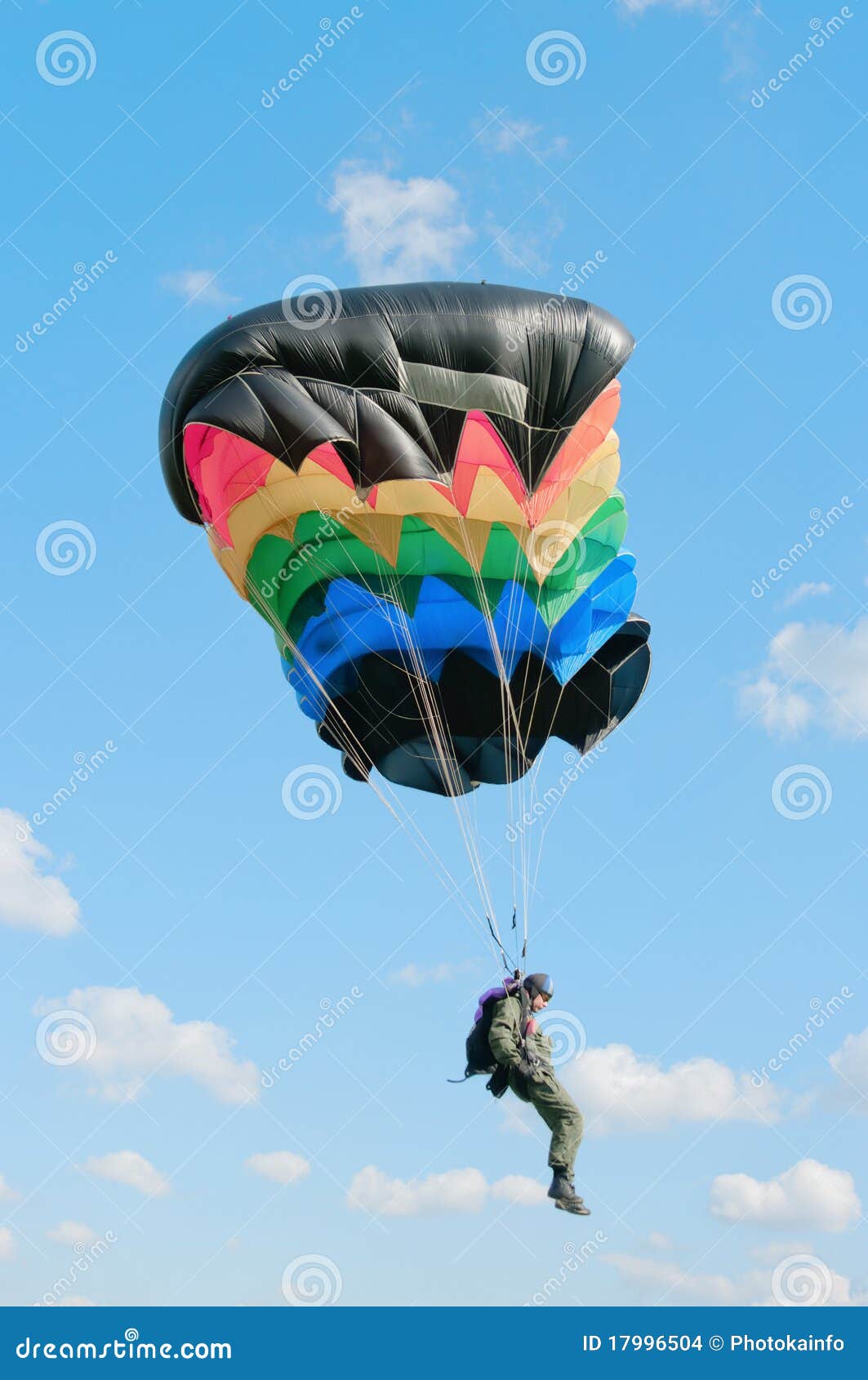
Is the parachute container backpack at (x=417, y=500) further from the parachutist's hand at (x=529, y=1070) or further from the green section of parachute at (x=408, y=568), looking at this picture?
the parachutist's hand at (x=529, y=1070)

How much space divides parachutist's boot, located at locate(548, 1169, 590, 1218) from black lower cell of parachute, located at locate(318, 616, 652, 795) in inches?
136

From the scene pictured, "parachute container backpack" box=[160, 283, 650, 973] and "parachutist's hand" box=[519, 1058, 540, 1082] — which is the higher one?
"parachute container backpack" box=[160, 283, 650, 973]

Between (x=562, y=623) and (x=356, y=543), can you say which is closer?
(x=356, y=543)

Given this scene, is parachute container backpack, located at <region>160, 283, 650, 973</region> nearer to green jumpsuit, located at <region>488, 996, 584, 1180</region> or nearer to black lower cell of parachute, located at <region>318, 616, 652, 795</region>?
black lower cell of parachute, located at <region>318, 616, 652, 795</region>


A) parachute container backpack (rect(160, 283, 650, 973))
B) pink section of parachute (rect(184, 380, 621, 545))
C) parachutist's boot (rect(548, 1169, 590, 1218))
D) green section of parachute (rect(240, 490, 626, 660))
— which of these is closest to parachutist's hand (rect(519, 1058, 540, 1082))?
parachutist's boot (rect(548, 1169, 590, 1218))

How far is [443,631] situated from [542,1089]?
397cm

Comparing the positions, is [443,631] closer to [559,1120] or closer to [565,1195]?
[559,1120]

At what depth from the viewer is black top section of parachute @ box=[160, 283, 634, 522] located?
12.5 m

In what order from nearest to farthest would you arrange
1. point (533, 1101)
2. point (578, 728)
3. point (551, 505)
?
point (533, 1101)
point (551, 505)
point (578, 728)

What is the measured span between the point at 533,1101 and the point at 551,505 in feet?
15.7

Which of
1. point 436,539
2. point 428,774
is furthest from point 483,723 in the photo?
point 436,539

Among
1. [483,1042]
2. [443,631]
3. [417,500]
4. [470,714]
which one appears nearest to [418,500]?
[417,500]

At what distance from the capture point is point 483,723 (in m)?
14.2

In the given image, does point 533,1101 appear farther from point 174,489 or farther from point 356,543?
point 174,489
